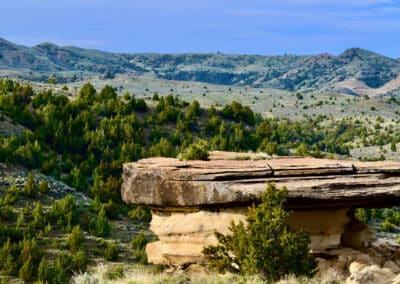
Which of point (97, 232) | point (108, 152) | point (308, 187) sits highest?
point (308, 187)

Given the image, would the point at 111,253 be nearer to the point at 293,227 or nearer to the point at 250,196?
the point at 293,227

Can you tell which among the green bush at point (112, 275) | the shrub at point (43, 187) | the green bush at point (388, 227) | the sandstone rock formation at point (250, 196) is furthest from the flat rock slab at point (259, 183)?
the green bush at point (388, 227)

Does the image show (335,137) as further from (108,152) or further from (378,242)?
(378,242)

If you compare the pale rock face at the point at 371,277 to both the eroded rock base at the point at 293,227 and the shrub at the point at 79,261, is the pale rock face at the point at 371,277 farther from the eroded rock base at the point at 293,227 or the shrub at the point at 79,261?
the shrub at the point at 79,261

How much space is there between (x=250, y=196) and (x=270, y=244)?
88.3 inches

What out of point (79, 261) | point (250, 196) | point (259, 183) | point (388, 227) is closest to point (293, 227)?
point (259, 183)

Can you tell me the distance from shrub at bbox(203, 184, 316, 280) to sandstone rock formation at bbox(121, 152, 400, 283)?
1.10 metres

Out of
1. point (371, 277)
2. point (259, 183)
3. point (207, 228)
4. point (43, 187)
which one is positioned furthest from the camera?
point (43, 187)

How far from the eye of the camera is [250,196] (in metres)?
21.9

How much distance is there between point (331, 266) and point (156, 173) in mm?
7758

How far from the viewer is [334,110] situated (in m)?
159

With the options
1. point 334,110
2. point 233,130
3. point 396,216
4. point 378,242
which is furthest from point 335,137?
point 378,242

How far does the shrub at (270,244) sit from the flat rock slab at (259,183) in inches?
43.9

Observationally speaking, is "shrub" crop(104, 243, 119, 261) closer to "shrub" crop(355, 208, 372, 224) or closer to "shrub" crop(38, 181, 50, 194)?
"shrub" crop(38, 181, 50, 194)
